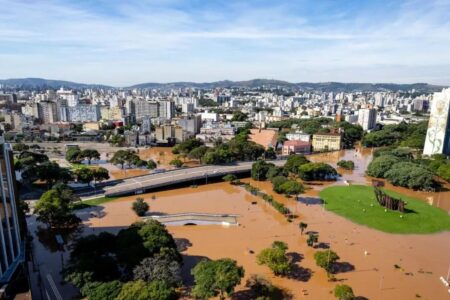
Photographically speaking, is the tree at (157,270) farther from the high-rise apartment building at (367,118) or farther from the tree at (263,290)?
the high-rise apartment building at (367,118)

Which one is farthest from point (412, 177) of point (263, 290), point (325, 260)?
point (263, 290)

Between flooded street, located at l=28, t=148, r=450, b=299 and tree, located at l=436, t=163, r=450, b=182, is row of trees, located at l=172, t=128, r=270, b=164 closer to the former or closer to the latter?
flooded street, located at l=28, t=148, r=450, b=299

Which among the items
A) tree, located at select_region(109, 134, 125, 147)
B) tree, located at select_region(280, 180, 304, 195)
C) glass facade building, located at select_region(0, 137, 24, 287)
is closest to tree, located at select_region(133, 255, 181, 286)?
glass facade building, located at select_region(0, 137, 24, 287)

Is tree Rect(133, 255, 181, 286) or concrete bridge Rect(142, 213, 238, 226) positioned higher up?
tree Rect(133, 255, 181, 286)

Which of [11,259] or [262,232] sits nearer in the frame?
[11,259]

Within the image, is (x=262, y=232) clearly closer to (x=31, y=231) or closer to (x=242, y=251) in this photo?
(x=242, y=251)

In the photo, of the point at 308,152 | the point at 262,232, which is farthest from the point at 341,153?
the point at 262,232

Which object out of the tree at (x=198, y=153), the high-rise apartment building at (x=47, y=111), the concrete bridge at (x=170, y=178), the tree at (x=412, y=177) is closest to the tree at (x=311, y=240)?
the concrete bridge at (x=170, y=178)
